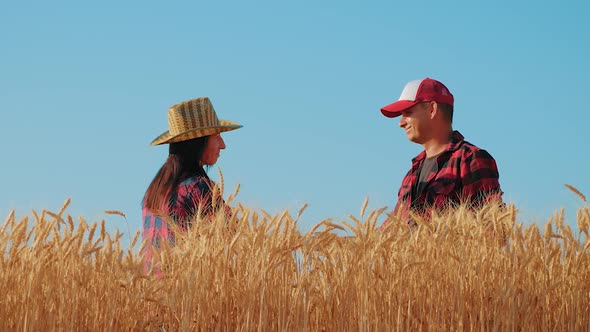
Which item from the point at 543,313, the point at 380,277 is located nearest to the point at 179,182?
the point at 380,277

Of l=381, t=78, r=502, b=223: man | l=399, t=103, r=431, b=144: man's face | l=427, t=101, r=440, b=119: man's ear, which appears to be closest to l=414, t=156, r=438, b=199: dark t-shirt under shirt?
l=381, t=78, r=502, b=223: man

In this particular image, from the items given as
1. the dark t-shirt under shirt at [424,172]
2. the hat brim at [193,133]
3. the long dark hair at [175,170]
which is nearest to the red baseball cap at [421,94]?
the dark t-shirt under shirt at [424,172]

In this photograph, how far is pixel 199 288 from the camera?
9.97 feet

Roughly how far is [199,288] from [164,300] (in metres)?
0.17

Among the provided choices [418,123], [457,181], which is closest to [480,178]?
[457,181]

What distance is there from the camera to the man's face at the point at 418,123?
424 cm

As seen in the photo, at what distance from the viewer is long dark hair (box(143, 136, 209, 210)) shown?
3938mm

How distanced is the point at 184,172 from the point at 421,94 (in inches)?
50.1

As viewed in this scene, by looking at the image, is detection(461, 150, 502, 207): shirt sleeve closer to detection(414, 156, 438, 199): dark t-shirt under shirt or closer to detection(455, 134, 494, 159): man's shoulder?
detection(455, 134, 494, 159): man's shoulder

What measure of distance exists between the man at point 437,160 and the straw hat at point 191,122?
3.03 ft

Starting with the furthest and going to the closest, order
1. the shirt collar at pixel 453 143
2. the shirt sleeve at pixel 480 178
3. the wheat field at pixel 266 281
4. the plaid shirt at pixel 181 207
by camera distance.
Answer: the shirt collar at pixel 453 143 < the shirt sleeve at pixel 480 178 < the plaid shirt at pixel 181 207 < the wheat field at pixel 266 281

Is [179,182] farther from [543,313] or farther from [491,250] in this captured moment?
[543,313]

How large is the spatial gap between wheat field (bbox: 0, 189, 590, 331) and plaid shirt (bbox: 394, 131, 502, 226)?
536 mm

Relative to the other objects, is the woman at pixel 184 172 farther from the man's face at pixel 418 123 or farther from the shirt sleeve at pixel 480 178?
the shirt sleeve at pixel 480 178
